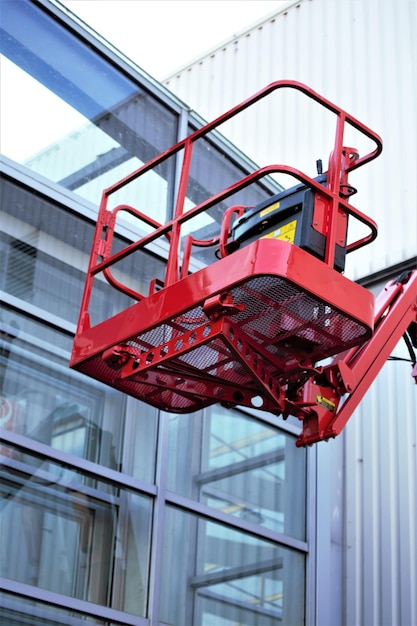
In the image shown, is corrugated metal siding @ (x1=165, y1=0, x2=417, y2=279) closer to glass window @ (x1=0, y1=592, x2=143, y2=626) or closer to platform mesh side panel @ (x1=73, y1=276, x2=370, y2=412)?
platform mesh side panel @ (x1=73, y1=276, x2=370, y2=412)

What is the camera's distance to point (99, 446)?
10031 millimetres

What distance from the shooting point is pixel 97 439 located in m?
10.0

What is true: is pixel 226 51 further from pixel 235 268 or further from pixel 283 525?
pixel 235 268

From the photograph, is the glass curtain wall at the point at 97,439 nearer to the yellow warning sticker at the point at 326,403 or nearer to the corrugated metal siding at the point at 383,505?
the corrugated metal siding at the point at 383,505

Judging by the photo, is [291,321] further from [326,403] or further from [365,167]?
[365,167]

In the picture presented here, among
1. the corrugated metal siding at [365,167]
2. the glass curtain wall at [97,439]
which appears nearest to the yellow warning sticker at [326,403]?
the glass curtain wall at [97,439]

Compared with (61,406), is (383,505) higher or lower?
higher

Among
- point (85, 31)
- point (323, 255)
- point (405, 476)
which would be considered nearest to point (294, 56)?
point (85, 31)

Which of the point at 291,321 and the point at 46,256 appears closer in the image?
the point at 291,321

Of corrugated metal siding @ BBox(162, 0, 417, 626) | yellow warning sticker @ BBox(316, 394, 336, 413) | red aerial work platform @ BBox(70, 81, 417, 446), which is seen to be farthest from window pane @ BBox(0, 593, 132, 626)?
corrugated metal siding @ BBox(162, 0, 417, 626)

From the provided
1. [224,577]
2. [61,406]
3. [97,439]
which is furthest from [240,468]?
[61,406]

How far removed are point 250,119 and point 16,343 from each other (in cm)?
783

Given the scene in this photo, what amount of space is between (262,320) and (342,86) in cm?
887

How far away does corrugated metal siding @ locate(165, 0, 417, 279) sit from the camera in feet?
46.1
